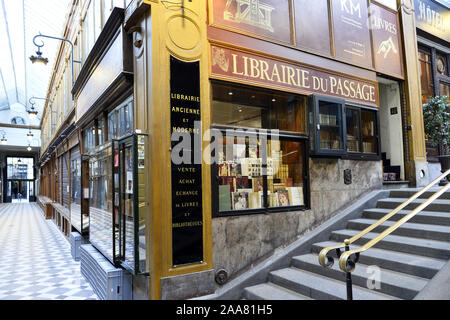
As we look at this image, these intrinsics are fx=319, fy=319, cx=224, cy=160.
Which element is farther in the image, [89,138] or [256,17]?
[89,138]

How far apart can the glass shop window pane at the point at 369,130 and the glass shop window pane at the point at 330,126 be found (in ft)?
3.77

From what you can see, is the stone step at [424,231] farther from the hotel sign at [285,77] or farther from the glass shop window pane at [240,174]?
the hotel sign at [285,77]

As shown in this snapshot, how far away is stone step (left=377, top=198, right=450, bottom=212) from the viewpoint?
5098 mm

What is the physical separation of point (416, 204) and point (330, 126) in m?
1.99

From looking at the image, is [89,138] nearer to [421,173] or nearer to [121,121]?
[121,121]

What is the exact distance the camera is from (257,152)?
5168mm

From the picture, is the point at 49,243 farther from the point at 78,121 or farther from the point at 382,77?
the point at 382,77

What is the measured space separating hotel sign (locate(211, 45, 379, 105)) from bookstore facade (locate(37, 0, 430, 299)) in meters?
0.02

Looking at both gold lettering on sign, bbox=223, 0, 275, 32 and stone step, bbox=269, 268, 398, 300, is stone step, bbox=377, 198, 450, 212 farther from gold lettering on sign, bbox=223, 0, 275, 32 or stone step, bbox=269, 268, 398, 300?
gold lettering on sign, bbox=223, 0, 275, 32

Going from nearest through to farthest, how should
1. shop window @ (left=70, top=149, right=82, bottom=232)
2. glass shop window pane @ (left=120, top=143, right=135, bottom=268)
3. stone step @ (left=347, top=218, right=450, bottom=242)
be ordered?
glass shop window pane @ (left=120, top=143, right=135, bottom=268) → stone step @ (left=347, top=218, right=450, bottom=242) → shop window @ (left=70, top=149, right=82, bottom=232)

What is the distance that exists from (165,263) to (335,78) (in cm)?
461

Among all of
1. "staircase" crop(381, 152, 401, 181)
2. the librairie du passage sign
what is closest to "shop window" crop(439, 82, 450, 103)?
"staircase" crop(381, 152, 401, 181)

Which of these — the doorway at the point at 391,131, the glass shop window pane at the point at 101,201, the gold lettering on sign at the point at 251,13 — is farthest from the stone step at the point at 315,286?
the doorway at the point at 391,131

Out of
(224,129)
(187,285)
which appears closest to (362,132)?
(224,129)
